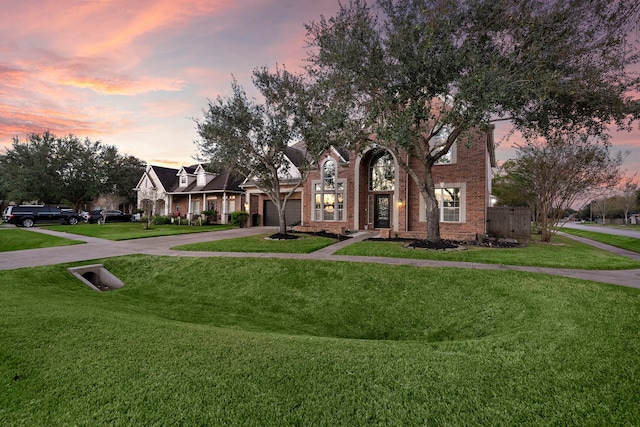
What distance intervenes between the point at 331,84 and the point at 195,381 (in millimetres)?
11527

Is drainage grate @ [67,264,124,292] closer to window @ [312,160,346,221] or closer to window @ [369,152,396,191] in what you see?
window @ [312,160,346,221]

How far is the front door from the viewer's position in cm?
1900

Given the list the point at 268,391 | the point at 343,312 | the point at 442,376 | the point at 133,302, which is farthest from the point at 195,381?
the point at 133,302

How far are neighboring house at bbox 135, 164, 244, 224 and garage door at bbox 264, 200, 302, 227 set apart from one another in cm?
472

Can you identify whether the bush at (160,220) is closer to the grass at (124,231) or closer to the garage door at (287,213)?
the grass at (124,231)

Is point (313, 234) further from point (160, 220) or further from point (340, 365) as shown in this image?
point (160, 220)

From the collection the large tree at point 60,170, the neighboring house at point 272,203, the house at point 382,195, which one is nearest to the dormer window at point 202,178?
the neighboring house at point 272,203

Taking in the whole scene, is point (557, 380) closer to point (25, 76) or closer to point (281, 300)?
point (281, 300)

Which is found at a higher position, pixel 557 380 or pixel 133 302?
pixel 557 380

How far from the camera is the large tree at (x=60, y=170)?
123ft

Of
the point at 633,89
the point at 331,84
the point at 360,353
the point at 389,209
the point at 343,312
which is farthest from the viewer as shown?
the point at 389,209

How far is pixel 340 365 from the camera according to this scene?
3.40 metres

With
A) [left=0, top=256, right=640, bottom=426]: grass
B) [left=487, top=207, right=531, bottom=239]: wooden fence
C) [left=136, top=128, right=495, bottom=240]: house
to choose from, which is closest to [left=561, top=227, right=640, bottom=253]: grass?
[left=487, top=207, right=531, bottom=239]: wooden fence

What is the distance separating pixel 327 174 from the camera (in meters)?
20.5
